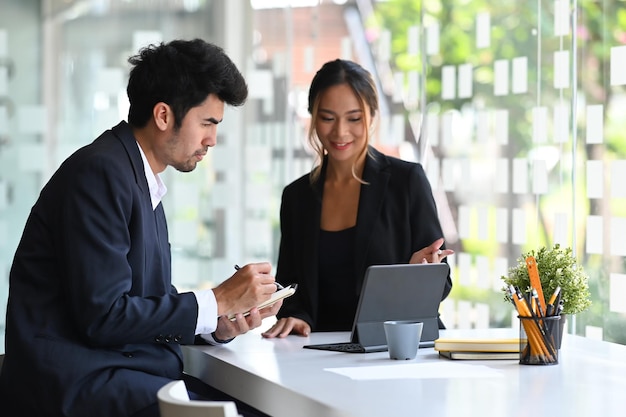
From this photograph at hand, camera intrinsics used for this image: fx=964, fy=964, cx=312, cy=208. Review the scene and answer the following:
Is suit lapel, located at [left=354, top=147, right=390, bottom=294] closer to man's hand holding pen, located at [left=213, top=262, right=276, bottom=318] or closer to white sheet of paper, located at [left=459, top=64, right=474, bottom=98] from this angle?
man's hand holding pen, located at [left=213, top=262, right=276, bottom=318]

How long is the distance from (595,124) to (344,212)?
1528mm

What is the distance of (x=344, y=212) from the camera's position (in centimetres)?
336

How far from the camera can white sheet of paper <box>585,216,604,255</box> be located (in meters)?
4.24

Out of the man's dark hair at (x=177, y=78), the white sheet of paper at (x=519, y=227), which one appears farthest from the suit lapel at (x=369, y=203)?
the white sheet of paper at (x=519, y=227)

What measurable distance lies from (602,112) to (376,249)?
1.56m

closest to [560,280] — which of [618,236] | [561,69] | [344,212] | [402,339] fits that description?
[402,339]

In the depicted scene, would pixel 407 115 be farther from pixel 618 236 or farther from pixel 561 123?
pixel 618 236

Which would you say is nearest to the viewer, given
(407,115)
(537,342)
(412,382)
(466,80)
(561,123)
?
(412,382)

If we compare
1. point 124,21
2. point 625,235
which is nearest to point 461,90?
point 625,235

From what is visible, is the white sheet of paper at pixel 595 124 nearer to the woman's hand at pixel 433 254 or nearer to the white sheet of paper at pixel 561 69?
the white sheet of paper at pixel 561 69

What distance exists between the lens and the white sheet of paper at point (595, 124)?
4.25m

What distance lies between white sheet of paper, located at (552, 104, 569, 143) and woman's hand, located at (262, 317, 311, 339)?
2.08 metres

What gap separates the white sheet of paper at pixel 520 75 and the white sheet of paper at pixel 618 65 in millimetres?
651

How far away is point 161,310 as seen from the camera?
2.35 metres
